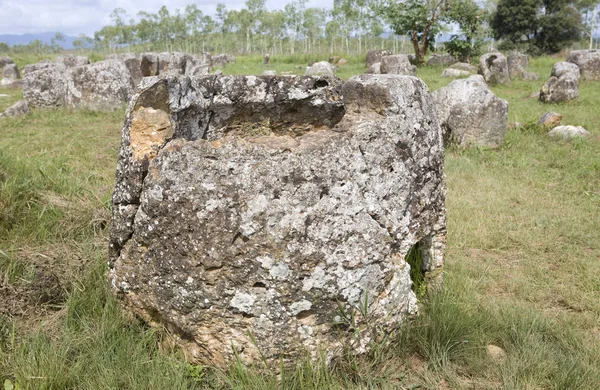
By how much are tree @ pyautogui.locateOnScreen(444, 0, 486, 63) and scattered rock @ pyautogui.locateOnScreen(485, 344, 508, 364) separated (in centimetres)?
2156

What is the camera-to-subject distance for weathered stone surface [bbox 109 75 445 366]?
7.68 feet

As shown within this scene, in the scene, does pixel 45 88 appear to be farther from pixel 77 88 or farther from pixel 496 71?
pixel 496 71

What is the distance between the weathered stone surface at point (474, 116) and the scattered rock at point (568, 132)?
3.68ft

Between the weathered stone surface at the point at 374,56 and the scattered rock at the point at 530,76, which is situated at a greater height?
the weathered stone surface at the point at 374,56

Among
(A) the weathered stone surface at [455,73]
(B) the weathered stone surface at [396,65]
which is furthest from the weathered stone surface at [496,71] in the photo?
(B) the weathered stone surface at [396,65]

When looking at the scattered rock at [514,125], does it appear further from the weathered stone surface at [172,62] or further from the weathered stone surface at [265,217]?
the weathered stone surface at [172,62]

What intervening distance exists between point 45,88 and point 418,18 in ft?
55.9

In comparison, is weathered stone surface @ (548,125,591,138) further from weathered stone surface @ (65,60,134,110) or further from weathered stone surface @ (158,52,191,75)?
weathered stone surface @ (158,52,191,75)

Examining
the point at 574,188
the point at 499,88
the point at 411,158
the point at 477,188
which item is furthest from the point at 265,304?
the point at 499,88

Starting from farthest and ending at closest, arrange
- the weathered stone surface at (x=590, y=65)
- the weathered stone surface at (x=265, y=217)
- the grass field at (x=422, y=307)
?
the weathered stone surface at (x=590, y=65), the grass field at (x=422, y=307), the weathered stone surface at (x=265, y=217)

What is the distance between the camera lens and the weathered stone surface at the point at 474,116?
8.50 metres

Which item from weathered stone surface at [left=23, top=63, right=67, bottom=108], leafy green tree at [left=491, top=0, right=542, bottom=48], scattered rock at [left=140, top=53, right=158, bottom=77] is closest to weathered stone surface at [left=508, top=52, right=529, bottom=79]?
scattered rock at [left=140, top=53, right=158, bottom=77]

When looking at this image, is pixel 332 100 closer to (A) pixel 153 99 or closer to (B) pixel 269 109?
(B) pixel 269 109

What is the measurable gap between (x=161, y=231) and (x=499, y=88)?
16.0 meters
